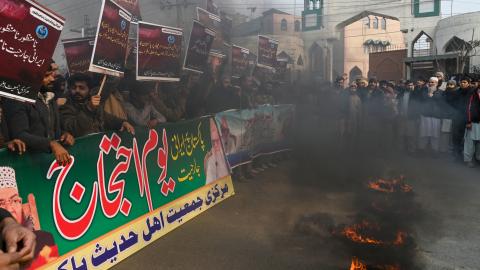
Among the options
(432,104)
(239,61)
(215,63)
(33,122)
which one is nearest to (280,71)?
(239,61)

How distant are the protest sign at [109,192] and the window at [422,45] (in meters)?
31.8

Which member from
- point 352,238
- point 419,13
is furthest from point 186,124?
point 419,13

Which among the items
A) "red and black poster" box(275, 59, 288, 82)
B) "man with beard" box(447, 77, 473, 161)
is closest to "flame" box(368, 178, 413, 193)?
"man with beard" box(447, 77, 473, 161)

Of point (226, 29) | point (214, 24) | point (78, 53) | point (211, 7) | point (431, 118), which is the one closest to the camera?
point (78, 53)

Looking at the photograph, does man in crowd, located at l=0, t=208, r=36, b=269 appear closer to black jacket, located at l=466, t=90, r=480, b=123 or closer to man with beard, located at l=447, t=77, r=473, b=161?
black jacket, located at l=466, t=90, r=480, b=123

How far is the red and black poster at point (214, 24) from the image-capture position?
922 centimetres

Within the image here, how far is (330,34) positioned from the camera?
3347 cm

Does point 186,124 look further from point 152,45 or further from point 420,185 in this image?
point 420,185

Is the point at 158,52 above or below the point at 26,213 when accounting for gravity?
above

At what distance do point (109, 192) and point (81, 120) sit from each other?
33.6 inches

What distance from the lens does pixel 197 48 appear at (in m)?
6.10

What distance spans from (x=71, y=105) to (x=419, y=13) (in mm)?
30435

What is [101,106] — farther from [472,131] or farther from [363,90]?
[363,90]

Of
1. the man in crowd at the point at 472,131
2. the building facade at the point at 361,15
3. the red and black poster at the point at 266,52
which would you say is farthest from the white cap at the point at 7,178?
the building facade at the point at 361,15
